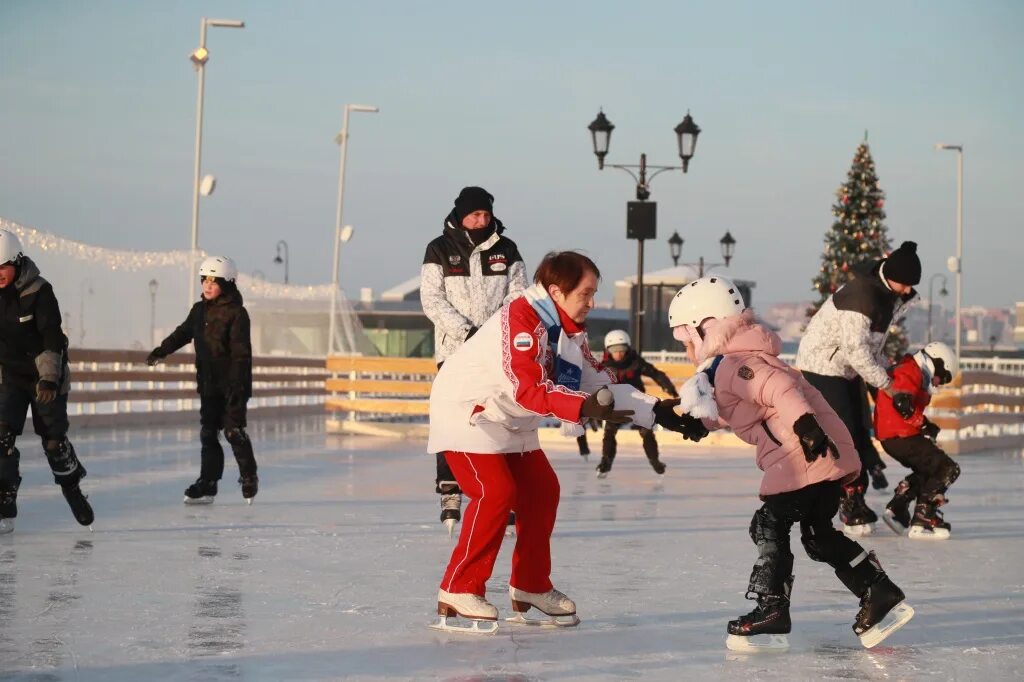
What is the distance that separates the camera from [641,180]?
21.5 metres

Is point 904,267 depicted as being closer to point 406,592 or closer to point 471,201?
point 471,201

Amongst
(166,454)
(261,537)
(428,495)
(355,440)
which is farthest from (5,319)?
(355,440)

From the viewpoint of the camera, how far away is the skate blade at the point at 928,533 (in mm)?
9781

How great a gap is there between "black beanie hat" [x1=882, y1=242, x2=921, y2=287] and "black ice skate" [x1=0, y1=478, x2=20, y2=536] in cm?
525

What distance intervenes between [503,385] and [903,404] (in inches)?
168

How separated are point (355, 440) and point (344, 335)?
54.6 ft

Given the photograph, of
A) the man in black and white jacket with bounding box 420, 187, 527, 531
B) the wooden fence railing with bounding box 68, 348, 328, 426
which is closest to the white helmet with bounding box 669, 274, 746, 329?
the man in black and white jacket with bounding box 420, 187, 527, 531

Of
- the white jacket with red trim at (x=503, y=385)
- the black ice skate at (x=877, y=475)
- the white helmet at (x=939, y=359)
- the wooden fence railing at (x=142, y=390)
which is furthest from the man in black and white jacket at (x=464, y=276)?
the wooden fence railing at (x=142, y=390)

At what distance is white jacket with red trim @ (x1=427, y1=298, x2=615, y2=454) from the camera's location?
5.65 m

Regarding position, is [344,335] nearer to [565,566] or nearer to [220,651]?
[565,566]

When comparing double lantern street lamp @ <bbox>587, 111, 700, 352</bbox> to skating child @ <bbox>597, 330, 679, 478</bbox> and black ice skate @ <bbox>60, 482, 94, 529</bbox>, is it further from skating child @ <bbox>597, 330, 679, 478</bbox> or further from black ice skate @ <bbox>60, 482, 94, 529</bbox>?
black ice skate @ <bbox>60, 482, 94, 529</bbox>

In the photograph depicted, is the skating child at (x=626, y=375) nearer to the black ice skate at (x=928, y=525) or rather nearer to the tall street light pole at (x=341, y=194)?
the black ice skate at (x=928, y=525)

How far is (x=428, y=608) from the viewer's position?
660cm

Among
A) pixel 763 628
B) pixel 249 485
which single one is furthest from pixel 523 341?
pixel 249 485
